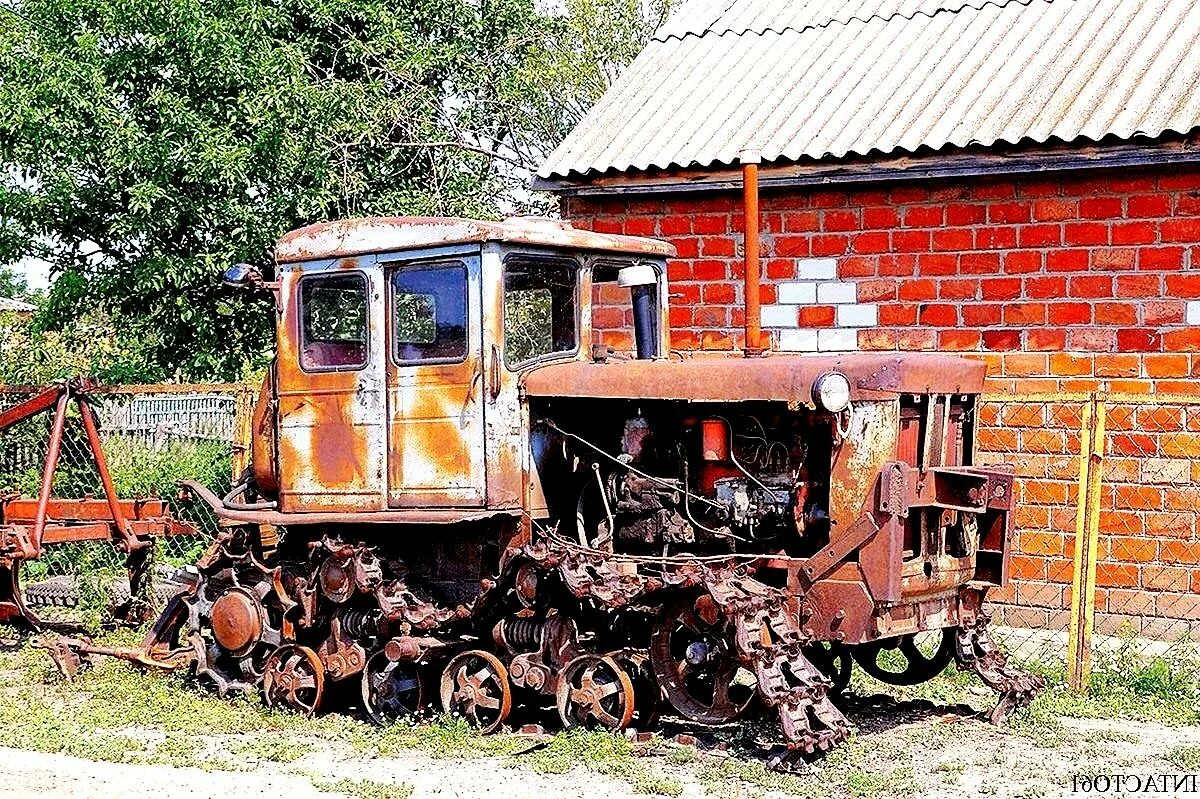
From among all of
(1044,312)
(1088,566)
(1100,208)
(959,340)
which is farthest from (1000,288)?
(1088,566)

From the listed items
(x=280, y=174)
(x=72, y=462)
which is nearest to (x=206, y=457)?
(x=72, y=462)

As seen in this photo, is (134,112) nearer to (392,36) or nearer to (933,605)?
(392,36)

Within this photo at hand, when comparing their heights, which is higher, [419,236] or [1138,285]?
[419,236]

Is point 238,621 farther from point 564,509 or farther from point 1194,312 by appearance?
point 1194,312

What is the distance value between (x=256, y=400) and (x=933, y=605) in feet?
13.5

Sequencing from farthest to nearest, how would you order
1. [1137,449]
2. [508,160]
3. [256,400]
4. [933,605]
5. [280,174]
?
[508,160] → [280,174] → [1137,449] → [256,400] → [933,605]

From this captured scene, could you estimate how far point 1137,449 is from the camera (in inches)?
408

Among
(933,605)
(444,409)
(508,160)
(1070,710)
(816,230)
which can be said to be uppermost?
(508,160)

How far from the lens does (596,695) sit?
785 cm

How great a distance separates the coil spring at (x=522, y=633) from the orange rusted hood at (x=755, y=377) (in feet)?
3.88

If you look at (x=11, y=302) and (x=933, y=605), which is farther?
(x=11, y=302)

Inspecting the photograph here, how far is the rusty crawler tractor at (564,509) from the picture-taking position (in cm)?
766

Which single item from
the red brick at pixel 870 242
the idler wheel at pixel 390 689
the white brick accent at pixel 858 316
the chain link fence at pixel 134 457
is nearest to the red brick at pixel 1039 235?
the red brick at pixel 870 242

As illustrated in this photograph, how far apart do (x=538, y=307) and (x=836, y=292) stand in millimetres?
3433
